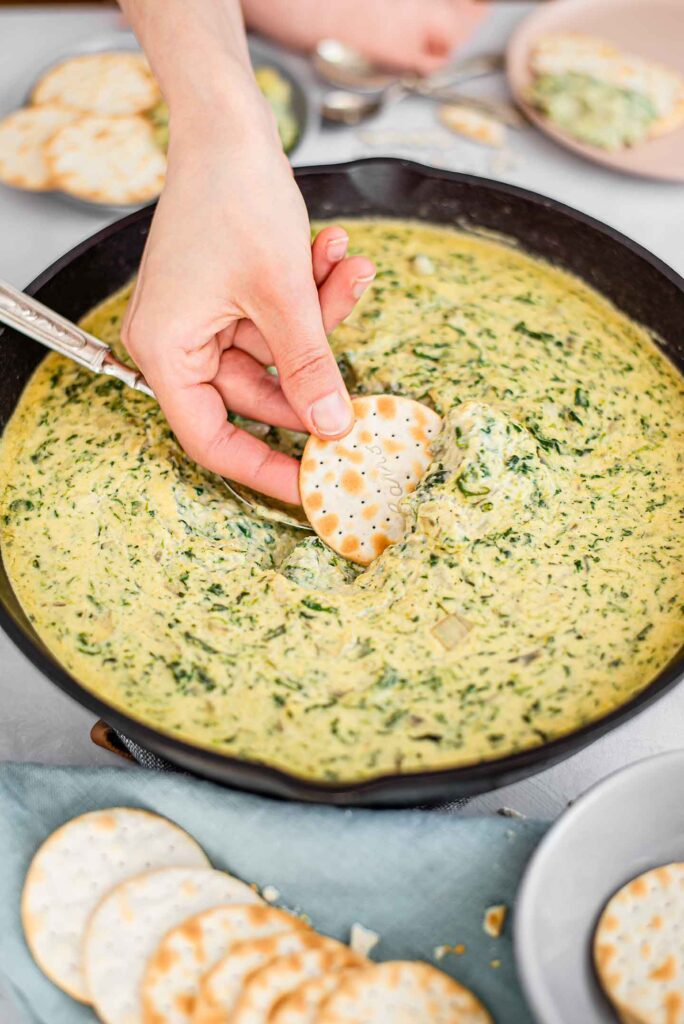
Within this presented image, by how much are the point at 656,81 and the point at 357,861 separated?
2291mm

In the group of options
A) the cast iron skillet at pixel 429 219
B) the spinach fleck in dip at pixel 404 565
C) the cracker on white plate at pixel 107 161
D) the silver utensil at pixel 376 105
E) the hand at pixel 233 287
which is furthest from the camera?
the silver utensil at pixel 376 105

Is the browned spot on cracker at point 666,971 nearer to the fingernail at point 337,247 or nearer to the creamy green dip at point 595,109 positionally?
the fingernail at point 337,247

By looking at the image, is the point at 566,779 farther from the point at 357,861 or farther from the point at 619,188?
the point at 619,188

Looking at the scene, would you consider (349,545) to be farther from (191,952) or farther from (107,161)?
(107,161)

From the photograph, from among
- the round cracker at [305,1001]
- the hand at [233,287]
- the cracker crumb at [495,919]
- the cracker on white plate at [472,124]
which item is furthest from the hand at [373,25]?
the round cracker at [305,1001]

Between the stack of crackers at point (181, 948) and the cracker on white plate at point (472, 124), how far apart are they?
2039 millimetres

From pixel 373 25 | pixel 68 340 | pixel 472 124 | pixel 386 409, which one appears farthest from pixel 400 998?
pixel 373 25

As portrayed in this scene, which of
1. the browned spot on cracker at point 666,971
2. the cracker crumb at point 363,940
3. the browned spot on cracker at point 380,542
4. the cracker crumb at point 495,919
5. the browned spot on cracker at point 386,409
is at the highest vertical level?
the browned spot on cracker at point 386,409

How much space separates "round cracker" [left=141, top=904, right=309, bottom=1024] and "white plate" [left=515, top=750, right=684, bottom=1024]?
34 centimetres

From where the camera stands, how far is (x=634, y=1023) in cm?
124

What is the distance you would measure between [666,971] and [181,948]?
620 millimetres

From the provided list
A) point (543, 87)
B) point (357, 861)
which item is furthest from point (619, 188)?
point (357, 861)

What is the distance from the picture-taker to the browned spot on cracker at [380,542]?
5.59ft

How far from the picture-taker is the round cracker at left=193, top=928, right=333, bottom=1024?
48.3 inches
